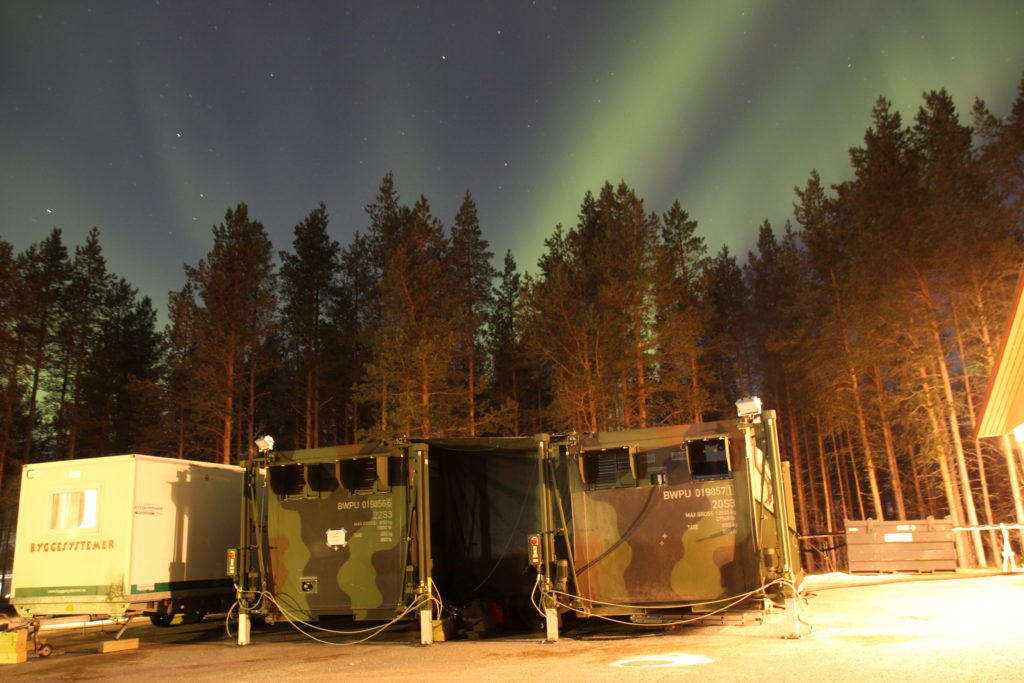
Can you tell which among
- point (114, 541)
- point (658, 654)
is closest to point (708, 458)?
point (658, 654)

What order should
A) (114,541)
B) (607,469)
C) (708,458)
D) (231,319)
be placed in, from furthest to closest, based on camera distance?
(231,319) < (114,541) < (607,469) < (708,458)

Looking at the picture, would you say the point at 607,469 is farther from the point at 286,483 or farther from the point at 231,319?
the point at 231,319

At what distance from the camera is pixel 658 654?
26.6ft

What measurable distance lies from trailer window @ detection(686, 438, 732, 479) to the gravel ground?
1864 millimetres

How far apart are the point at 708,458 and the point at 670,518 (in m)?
0.86

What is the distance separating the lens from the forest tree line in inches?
864

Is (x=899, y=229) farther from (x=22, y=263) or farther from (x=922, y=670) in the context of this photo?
(x=22, y=263)

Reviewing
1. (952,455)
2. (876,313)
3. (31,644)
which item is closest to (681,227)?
(876,313)

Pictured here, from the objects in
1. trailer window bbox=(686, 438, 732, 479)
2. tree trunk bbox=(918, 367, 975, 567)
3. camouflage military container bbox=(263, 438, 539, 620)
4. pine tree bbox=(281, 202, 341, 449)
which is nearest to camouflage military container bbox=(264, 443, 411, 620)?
camouflage military container bbox=(263, 438, 539, 620)

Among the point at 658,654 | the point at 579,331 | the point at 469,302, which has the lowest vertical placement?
the point at 658,654

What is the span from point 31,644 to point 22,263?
20.2 metres

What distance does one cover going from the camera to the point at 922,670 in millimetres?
6457

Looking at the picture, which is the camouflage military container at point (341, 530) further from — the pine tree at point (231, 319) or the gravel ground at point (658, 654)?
the pine tree at point (231, 319)

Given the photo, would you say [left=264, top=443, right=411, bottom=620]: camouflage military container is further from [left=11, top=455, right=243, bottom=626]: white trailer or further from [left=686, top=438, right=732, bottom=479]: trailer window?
[left=686, top=438, right=732, bottom=479]: trailer window
